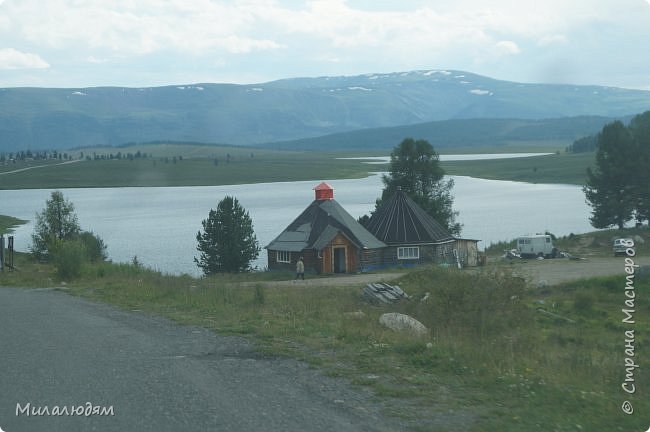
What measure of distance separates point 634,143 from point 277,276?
3334cm

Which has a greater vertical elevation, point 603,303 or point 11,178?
point 11,178

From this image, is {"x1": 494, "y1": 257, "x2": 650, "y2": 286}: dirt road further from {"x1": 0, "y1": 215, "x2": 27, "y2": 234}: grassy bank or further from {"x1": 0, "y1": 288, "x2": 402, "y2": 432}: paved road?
{"x1": 0, "y1": 215, "x2": 27, "y2": 234}: grassy bank

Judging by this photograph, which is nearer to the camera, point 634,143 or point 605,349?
point 605,349

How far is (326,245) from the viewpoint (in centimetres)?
4162

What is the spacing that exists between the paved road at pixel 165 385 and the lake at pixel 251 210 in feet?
96.3

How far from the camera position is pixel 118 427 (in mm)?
7102

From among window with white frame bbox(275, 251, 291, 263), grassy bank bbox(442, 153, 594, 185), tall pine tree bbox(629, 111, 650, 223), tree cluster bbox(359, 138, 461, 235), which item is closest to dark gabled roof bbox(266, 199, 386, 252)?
window with white frame bbox(275, 251, 291, 263)

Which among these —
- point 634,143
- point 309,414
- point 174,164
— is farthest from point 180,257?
point 174,164

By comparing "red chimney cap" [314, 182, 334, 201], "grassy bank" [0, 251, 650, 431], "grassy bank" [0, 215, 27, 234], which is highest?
"red chimney cap" [314, 182, 334, 201]

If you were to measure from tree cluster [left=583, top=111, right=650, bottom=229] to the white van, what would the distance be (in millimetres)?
16026

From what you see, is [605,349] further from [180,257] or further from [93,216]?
[93,216]

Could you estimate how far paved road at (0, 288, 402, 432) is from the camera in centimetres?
723

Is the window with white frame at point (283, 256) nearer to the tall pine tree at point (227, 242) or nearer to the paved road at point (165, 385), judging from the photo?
the tall pine tree at point (227, 242)

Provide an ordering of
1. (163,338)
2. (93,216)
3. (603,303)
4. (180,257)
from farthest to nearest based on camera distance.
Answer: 1. (93,216)
2. (180,257)
3. (603,303)
4. (163,338)
